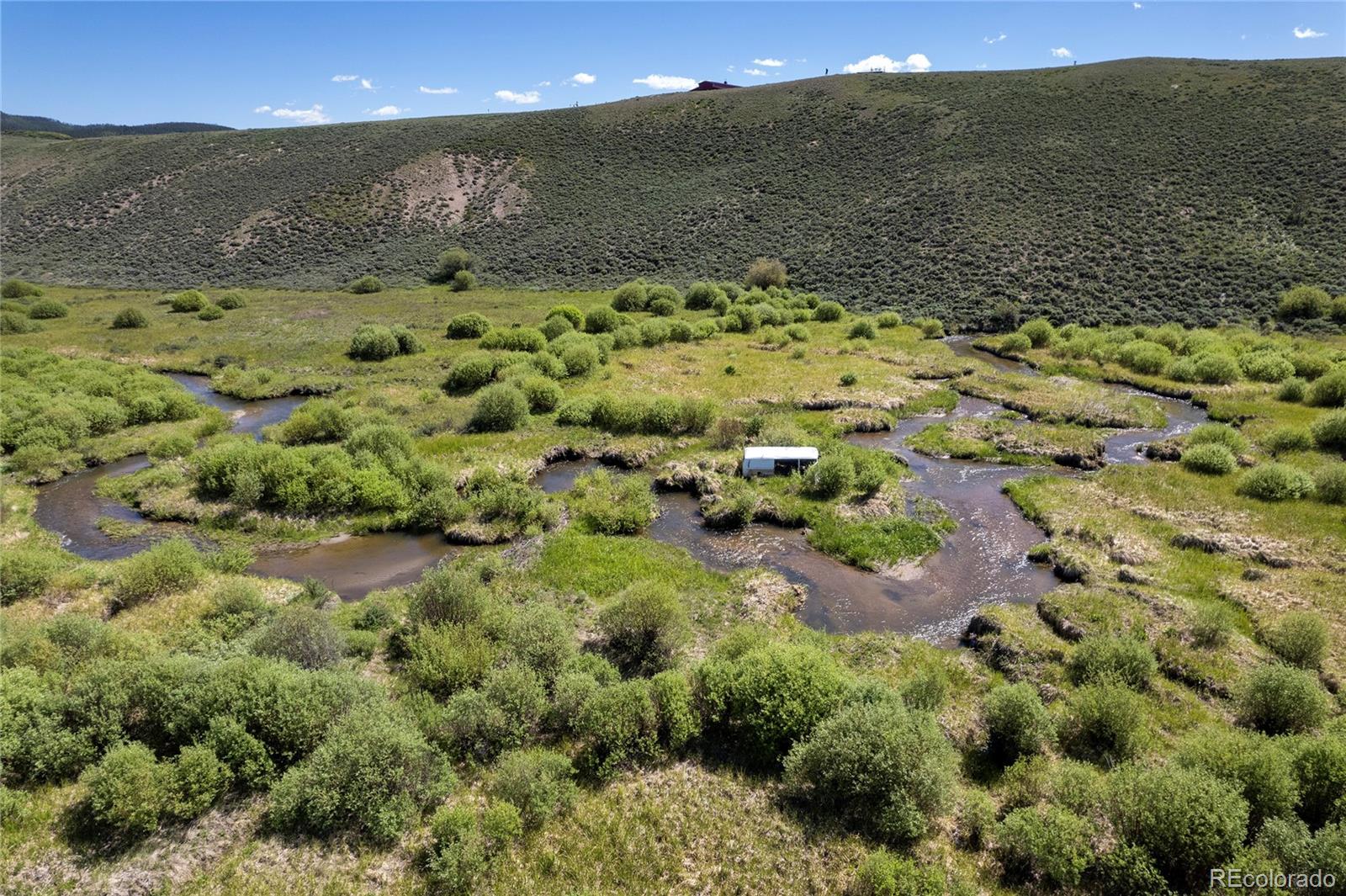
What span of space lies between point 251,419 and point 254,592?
22.6 m

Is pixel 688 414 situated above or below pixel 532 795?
above

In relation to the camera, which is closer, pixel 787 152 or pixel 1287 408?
pixel 1287 408

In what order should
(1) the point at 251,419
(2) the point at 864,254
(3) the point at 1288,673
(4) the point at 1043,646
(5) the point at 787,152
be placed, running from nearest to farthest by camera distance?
(3) the point at 1288,673
(4) the point at 1043,646
(1) the point at 251,419
(2) the point at 864,254
(5) the point at 787,152

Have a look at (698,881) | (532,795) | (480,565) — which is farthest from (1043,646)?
(480,565)

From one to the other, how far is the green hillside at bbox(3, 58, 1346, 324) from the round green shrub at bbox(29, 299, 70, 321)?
19.0 metres

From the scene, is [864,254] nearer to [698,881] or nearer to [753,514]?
[753,514]

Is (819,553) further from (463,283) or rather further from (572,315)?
(463,283)

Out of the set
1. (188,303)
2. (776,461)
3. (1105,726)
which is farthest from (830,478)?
(188,303)

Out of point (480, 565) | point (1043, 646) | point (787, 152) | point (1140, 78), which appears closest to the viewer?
point (1043, 646)

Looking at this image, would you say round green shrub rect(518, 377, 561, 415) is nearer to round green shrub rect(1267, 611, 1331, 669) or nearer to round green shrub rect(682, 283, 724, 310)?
round green shrub rect(1267, 611, 1331, 669)

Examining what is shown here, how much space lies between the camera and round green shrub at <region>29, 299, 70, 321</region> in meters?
57.9

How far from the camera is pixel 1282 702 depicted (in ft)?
44.9

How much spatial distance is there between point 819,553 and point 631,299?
4587cm

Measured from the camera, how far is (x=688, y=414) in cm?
A: 3253
